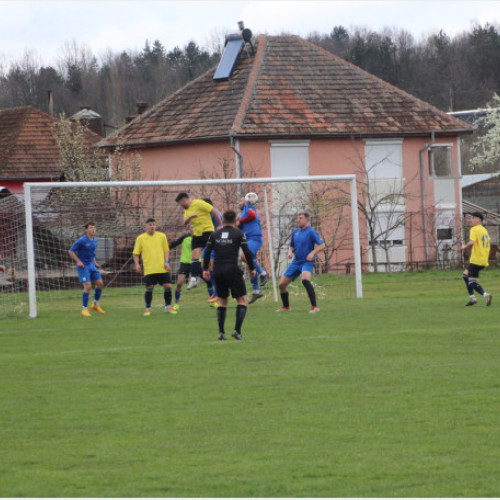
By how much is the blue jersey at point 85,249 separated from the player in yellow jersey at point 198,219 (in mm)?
2339

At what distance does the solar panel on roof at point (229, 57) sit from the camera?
43028 mm

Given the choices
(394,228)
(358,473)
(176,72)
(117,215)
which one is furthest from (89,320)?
(176,72)

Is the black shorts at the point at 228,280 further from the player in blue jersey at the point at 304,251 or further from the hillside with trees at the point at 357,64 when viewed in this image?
the hillside with trees at the point at 357,64

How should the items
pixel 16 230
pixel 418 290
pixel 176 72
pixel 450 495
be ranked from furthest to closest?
pixel 176 72
pixel 418 290
pixel 16 230
pixel 450 495

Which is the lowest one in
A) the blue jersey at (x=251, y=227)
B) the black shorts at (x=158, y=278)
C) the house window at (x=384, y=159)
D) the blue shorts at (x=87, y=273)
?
the black shorts at (x=158, y=278)

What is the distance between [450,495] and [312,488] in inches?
32.7

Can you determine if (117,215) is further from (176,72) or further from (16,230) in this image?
(176,72)

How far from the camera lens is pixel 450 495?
5.85 meters

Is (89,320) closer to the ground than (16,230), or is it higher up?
closer to the ground

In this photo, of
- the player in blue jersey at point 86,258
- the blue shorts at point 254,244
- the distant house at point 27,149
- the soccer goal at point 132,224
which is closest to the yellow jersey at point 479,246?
Answer: the blue shorts at point 254,244

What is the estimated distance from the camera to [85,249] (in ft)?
65.7

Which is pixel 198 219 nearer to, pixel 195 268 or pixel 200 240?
pixel 200 240

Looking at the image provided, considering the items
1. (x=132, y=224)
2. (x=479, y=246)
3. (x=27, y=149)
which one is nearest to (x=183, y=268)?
(x=479, y=246)

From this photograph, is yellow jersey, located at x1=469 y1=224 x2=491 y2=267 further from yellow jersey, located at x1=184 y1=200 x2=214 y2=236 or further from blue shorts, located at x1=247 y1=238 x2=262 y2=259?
yellow jersey, located at x1=184 y1=200 x2=214 y2=236
